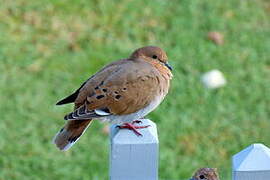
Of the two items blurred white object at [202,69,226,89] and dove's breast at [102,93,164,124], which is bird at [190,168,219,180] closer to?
dove's breast at [102,93,164,124]

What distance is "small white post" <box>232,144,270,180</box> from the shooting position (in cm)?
253

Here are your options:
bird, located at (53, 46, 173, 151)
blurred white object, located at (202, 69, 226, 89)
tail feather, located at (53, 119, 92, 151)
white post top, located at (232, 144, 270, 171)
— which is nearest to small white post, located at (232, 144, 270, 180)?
white post top, located at (232, 144, 270, 171)

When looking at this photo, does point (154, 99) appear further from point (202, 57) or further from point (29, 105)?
point (202, 57)

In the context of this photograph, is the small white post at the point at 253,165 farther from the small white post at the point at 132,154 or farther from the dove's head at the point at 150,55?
the dove's head at the point at 150,55

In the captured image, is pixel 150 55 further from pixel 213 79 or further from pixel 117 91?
pixel 213 79

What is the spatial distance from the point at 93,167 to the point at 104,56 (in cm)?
127

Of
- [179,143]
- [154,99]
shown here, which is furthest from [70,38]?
[154,99]

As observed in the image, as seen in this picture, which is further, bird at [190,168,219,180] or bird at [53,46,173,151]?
bird at [53,46,173,151]

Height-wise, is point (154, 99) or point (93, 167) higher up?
point (154, 99)

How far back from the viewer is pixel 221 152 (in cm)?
502

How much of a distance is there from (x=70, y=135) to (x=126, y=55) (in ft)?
9.92

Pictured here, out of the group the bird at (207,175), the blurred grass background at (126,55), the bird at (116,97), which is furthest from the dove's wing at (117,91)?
the blurred grass background at (126,55)

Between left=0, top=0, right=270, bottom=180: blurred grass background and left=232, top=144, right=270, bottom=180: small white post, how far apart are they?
2190 mm

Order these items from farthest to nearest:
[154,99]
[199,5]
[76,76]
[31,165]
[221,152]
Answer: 1. [199,5]
2. [76,76]
3. [221,152]
4. [31,165]
5. [154,99]
